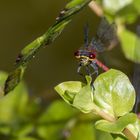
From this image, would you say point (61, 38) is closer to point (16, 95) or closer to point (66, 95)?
point (16, 95)

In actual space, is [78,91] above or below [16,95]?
below

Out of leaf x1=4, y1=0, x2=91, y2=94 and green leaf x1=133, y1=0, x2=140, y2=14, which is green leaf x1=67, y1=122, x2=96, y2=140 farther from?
leaf x1=4, y1=0, x2=91, y2=94

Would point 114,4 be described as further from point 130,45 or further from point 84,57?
point 84,57

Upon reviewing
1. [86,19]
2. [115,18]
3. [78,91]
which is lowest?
[78,91]

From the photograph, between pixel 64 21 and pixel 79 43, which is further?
pixel 79 43

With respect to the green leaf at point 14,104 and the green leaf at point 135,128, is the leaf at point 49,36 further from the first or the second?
the green leaf at point 14,104

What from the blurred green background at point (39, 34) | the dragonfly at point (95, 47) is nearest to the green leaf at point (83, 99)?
the dragonfly at point (95, 47)

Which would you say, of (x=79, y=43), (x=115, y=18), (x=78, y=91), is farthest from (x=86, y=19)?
(x=78, y=91)
